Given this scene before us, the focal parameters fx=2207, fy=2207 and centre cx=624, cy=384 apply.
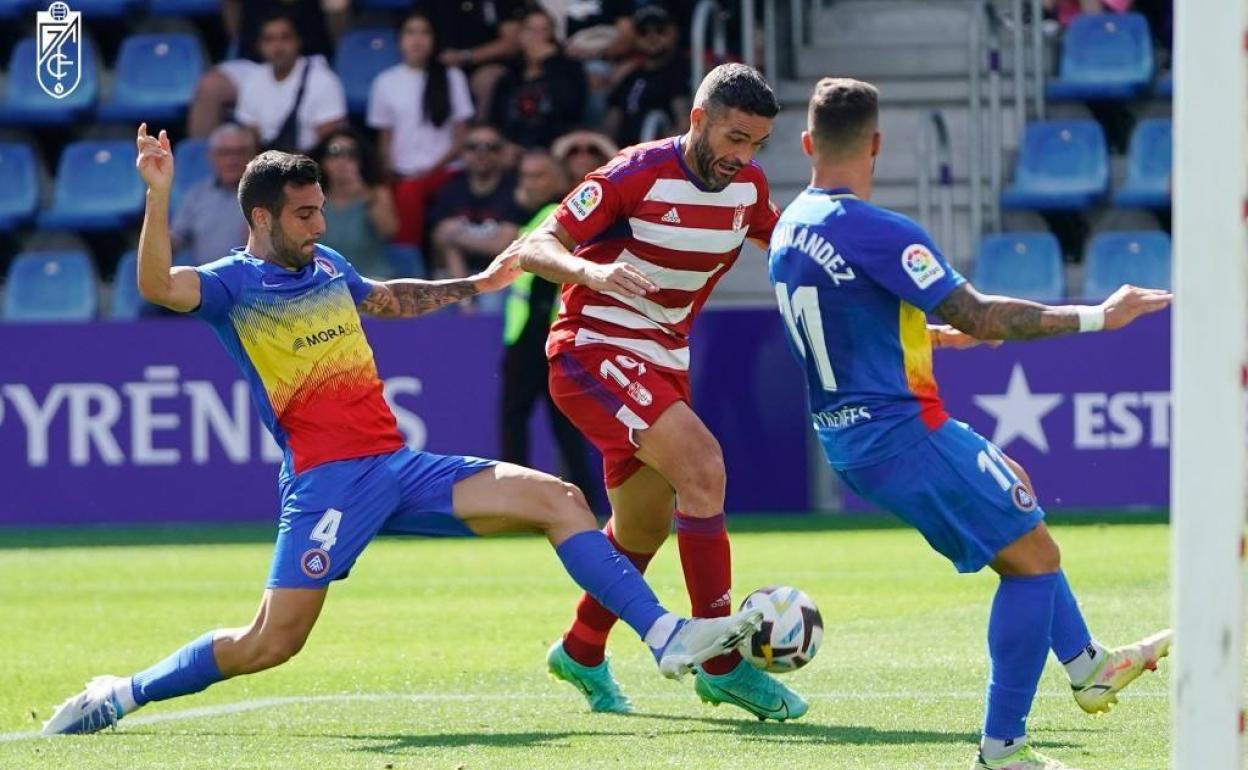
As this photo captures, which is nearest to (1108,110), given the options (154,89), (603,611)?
(154,89)

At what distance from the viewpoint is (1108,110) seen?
57.8 ft

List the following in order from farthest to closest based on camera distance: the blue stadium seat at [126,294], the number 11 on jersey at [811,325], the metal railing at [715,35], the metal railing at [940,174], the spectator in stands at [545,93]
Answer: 1. the blue stadium seat at [126,294]
2. the spectator in stands at [545,93]
3. the metal railing at [715,35]
4. the metal railing at [940,174]
5. the number 11 on jersey at [811,325]

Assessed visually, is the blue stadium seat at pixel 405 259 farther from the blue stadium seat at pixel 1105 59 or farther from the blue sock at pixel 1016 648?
the blue sock at pixel 1016 648

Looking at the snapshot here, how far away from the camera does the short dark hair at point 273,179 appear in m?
7.03

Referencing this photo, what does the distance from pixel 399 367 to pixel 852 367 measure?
9.48 metres

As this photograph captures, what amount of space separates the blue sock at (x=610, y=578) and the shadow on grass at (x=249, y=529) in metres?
7.16

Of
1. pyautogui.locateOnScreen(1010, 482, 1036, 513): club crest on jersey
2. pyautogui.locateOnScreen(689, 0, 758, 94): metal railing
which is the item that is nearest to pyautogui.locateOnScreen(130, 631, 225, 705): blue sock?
pyautogui.locateOnScreen(1010, 482, 1036, 513): club crest on jersey

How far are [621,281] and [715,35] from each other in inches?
446

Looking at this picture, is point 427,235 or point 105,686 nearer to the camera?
point 105,686

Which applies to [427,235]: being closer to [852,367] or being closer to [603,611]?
[603,611]

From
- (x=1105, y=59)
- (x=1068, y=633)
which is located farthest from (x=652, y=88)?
(x=1068, y=633)

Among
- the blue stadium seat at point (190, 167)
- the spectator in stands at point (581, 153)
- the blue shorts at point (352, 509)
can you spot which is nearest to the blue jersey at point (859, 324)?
the blue shorts at point (352, 509)

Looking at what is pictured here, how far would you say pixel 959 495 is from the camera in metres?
5.81

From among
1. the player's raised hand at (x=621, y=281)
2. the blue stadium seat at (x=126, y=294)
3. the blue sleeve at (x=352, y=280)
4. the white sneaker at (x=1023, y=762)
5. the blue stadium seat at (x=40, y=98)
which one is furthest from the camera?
the blue stadium seat at (x=40, y=98)
